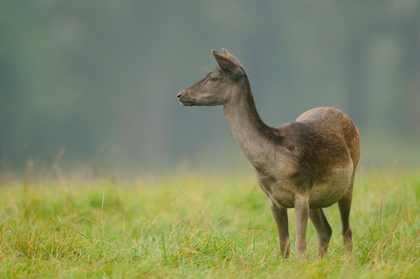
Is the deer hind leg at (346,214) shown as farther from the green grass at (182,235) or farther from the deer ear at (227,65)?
the deer ear at (227,65)

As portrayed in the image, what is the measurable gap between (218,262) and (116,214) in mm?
3139

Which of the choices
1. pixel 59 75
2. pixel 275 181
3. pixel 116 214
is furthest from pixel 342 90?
pixel 275 181

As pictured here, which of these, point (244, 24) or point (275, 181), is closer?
point (275, 181)

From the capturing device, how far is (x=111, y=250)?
4934 mm

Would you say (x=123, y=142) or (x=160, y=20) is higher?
(x=160, y=20)

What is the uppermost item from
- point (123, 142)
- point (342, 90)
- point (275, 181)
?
point (275, 181)

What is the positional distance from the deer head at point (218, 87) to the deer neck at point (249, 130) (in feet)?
0.24

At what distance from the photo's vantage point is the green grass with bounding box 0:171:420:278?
14.4ft

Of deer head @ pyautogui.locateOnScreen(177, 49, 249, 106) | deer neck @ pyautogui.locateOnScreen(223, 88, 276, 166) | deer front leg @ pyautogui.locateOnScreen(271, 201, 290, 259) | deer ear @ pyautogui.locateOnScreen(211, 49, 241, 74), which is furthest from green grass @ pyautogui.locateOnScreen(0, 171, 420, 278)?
deer ear @ pyautogui.locateOnScreen(211, 49, 241, 74)

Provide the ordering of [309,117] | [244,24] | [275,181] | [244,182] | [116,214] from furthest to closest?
[244,24] → [244,182] → [116,214] → [309,117] → [275,181]

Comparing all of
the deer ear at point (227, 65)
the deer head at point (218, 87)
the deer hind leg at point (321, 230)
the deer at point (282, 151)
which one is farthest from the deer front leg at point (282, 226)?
the deer ear at point (227, 65)

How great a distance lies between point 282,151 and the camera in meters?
4.79

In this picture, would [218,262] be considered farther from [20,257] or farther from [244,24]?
[244,24]

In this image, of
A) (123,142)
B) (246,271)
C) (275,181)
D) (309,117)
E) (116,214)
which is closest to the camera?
(246,271)
